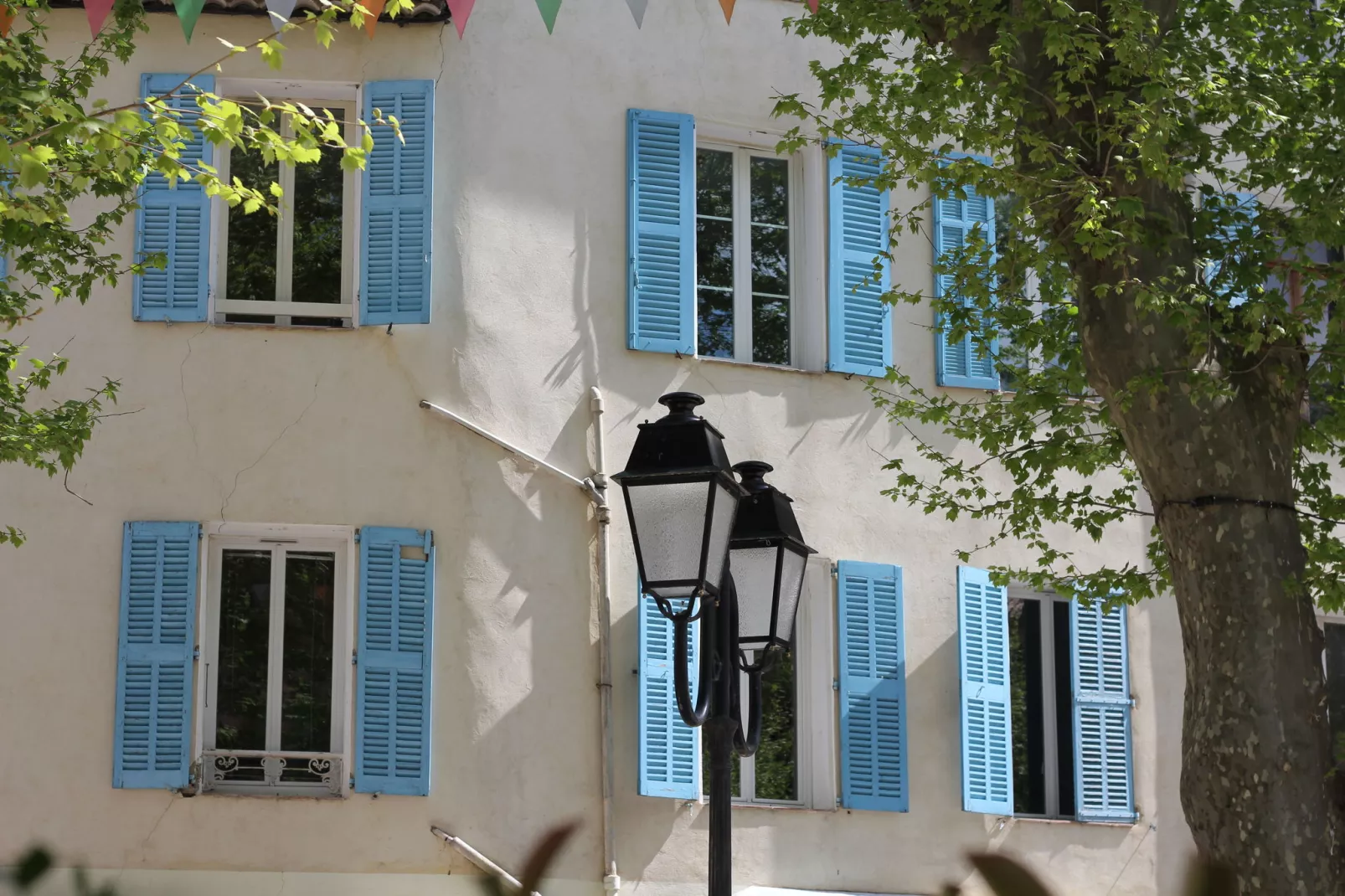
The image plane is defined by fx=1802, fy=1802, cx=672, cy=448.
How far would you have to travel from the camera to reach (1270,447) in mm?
7758

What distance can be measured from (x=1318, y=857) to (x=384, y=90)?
7.60 metres

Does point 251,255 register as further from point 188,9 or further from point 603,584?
point 188,9

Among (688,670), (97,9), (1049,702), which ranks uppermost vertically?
(97,9)

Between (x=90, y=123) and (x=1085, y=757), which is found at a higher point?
(x=90, y=123)

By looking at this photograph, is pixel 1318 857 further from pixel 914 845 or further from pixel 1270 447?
pixel 914 845

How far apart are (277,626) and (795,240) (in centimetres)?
451

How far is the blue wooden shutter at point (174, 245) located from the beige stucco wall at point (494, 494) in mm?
126

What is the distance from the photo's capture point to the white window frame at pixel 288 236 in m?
11.8

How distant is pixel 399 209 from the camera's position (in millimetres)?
11672

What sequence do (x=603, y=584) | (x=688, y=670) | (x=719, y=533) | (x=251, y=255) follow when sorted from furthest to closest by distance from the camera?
(x=251, y=255), (x=603, y=584), (x=688, y=670), (x=719, y=533)

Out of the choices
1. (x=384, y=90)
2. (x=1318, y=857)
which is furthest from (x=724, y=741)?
(x=384, y=90)

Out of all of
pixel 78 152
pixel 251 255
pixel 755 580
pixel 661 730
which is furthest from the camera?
pixel 251 255

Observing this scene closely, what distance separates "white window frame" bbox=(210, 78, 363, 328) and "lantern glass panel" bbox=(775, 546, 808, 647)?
18.0ft

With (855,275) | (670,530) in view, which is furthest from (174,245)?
(670,530)
